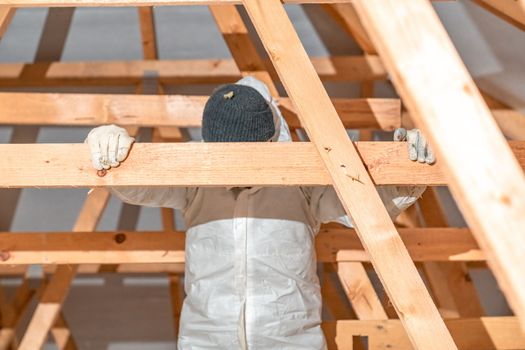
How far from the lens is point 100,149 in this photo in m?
1.46

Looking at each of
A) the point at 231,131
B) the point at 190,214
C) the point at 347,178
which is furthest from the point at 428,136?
the point at 190,214

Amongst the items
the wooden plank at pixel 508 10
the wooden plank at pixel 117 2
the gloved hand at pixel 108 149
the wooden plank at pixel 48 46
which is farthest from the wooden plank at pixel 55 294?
the wooden plank at pixel 508 10

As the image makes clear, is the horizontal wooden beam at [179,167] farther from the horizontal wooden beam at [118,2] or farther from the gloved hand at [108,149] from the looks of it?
the horizontal wooden beam at [118,2]

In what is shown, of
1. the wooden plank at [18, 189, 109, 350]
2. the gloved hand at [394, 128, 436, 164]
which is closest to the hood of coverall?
the gloved hand at [394, 128, 436, 164]

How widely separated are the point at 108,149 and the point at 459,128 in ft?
2.59

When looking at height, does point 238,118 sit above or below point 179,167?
above

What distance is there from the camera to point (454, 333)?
7.13ft

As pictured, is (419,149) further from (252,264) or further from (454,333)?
(454,333)

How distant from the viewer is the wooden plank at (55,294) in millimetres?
2744

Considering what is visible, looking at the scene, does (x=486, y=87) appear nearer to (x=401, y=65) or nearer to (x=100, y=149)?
(x=100, y=149)

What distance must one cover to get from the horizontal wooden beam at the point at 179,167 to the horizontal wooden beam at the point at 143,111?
918 mm

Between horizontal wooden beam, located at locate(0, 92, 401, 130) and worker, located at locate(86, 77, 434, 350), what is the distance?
0.48m

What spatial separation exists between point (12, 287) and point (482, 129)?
356 centimetres

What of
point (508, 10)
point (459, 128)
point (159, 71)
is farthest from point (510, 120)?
point (459, 128)
